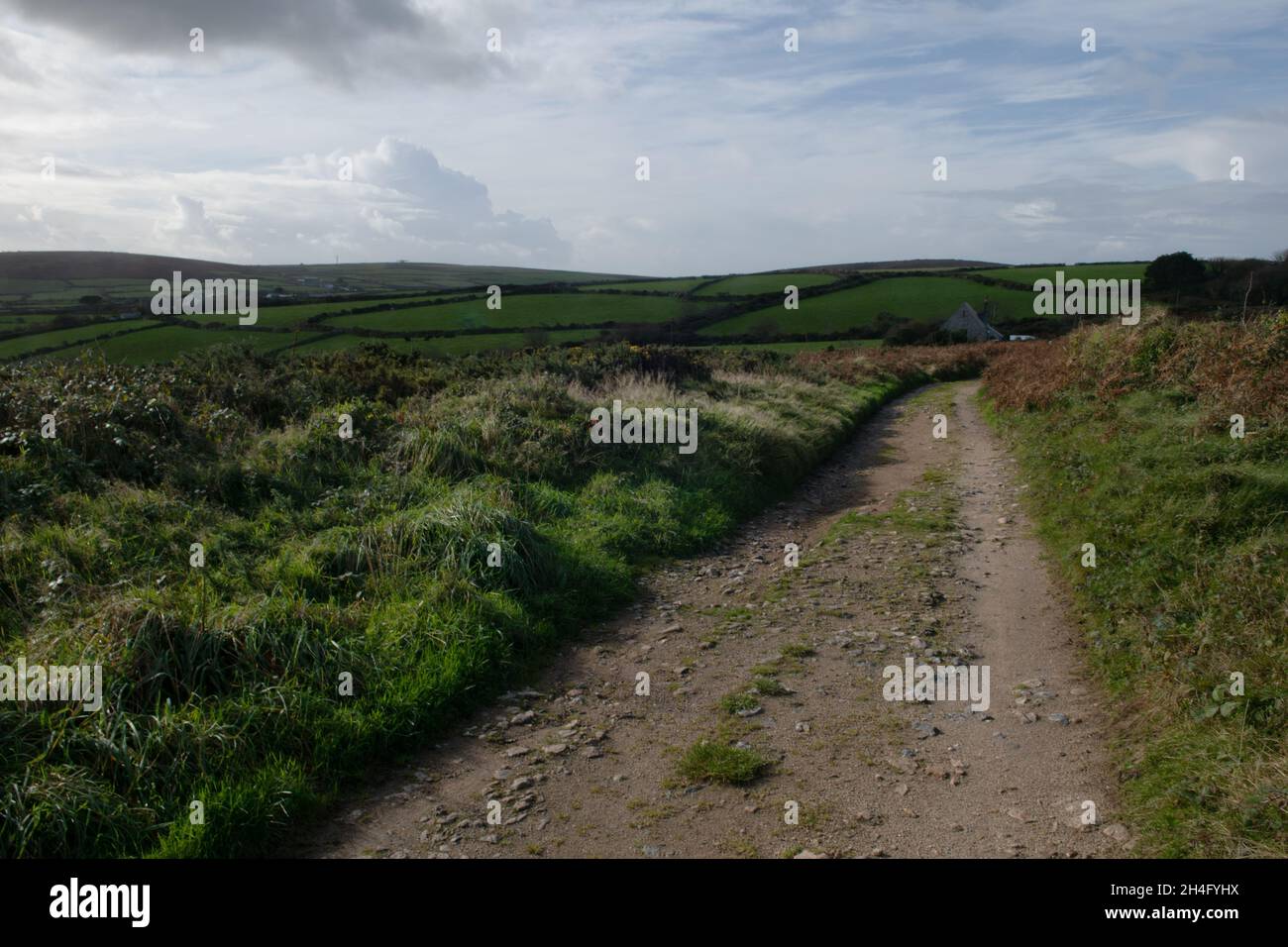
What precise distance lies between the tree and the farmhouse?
1004cm

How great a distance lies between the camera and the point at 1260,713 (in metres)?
4.54

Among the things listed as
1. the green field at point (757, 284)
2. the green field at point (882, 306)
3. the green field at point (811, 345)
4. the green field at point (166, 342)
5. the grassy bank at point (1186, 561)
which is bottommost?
the grassy bank at point (1186, 561)

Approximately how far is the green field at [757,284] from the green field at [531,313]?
7847mm

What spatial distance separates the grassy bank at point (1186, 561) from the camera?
4.13 m

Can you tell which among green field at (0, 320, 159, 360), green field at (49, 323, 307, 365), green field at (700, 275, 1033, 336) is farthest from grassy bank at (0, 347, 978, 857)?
green field at (700, 275, 1033, 336)

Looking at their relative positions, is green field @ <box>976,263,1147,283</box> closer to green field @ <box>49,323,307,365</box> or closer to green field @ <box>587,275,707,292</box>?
green field @ <box>587,275,707,292</box>

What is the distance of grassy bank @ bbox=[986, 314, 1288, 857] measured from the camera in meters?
4.13

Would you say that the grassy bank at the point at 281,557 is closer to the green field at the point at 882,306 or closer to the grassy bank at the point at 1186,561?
the grassy bank at the point at 1186,561

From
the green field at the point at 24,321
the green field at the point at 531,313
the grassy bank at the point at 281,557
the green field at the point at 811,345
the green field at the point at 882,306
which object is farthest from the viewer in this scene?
the green field at the point at 882,306

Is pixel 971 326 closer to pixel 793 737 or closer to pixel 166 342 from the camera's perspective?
pixel 166 342

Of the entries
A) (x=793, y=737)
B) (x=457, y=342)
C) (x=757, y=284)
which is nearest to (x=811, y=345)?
(x=457, y=342)

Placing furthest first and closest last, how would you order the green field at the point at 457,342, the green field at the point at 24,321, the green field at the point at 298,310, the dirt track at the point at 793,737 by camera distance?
the green field at the point at 298,310 < the green field at the point at 457,342 < the green field at the point at 24,321 < the dirt track at the point at 793,737

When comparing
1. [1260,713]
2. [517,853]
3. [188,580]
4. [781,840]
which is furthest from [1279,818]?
[188,580]

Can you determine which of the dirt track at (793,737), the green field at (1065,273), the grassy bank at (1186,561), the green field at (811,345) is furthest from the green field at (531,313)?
the dirt track at (793,737)
